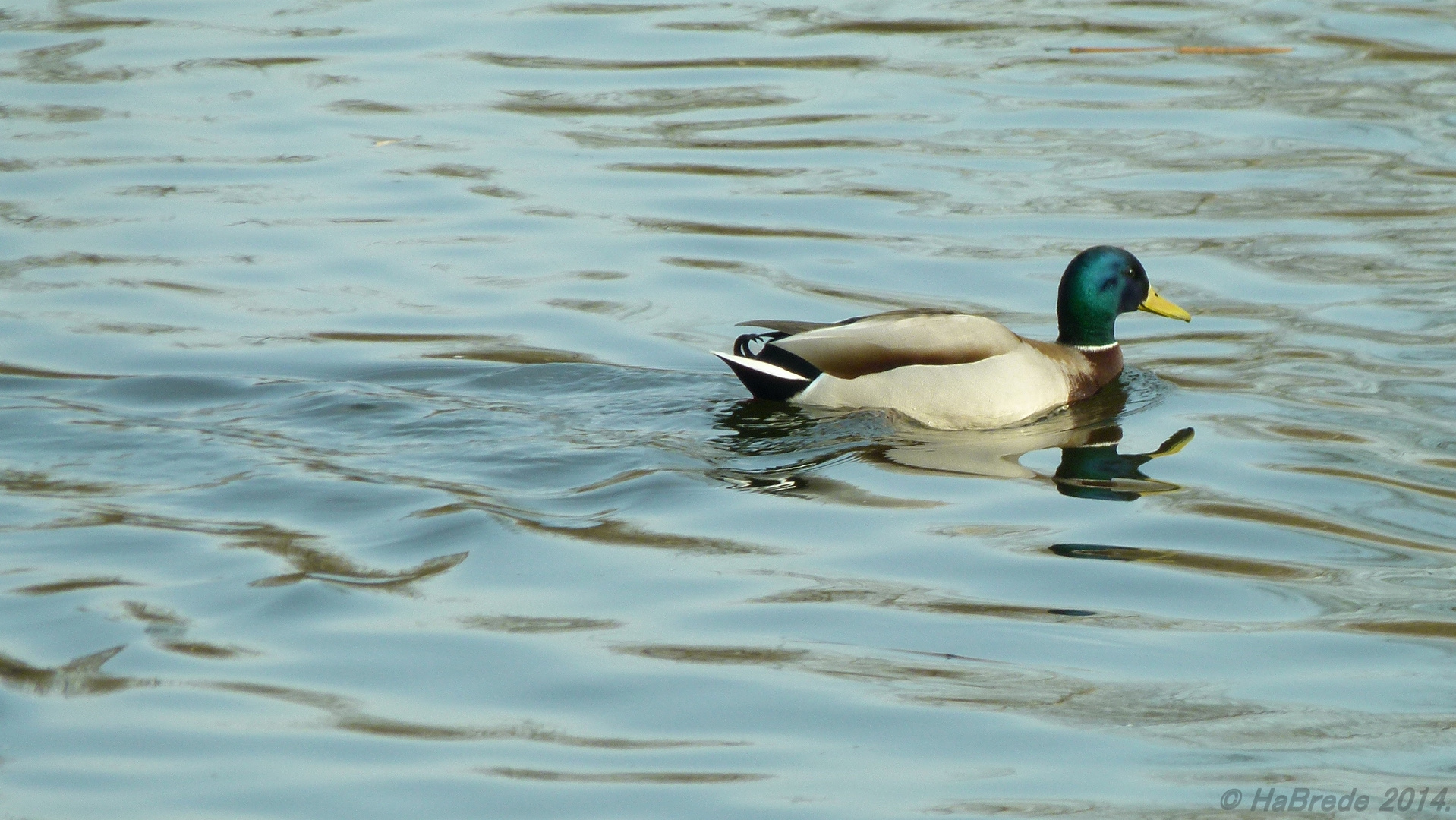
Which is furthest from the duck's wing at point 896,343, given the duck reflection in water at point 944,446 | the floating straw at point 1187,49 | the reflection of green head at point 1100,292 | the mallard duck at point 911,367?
the floating straw at point 1187,49

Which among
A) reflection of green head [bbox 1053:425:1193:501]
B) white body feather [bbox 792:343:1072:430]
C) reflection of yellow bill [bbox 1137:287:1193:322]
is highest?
reflection of yellow bill [bbox 1137:287:1193:322]

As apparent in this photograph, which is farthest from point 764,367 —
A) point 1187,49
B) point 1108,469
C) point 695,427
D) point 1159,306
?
point 1187,49

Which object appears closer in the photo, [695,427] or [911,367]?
[695,427]

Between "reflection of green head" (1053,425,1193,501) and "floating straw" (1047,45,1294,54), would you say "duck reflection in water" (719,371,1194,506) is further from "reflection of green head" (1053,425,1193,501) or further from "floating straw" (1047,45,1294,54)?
"floating straw" (1047,45,1294,54)

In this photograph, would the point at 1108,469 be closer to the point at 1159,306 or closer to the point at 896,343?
the point at 896,343

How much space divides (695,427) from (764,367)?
481 mm

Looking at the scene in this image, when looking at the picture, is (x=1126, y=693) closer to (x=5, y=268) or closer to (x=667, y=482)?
(x=667, y=482)

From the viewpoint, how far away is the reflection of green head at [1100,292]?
895 centimetres

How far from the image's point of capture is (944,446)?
313 inches

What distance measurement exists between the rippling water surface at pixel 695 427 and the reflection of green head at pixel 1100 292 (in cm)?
37

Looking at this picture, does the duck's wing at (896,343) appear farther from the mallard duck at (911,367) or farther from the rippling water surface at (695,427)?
the rippling water surface at (695,427)

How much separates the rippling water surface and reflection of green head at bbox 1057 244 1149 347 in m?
0.37

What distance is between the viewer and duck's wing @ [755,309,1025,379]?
826 centimetres

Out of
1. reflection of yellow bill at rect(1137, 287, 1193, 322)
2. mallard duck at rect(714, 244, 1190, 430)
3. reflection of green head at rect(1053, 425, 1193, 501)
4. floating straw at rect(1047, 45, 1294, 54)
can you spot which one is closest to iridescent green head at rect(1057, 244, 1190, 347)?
reflection of yellow bill at rect(1137, 287, 1193, 322)
